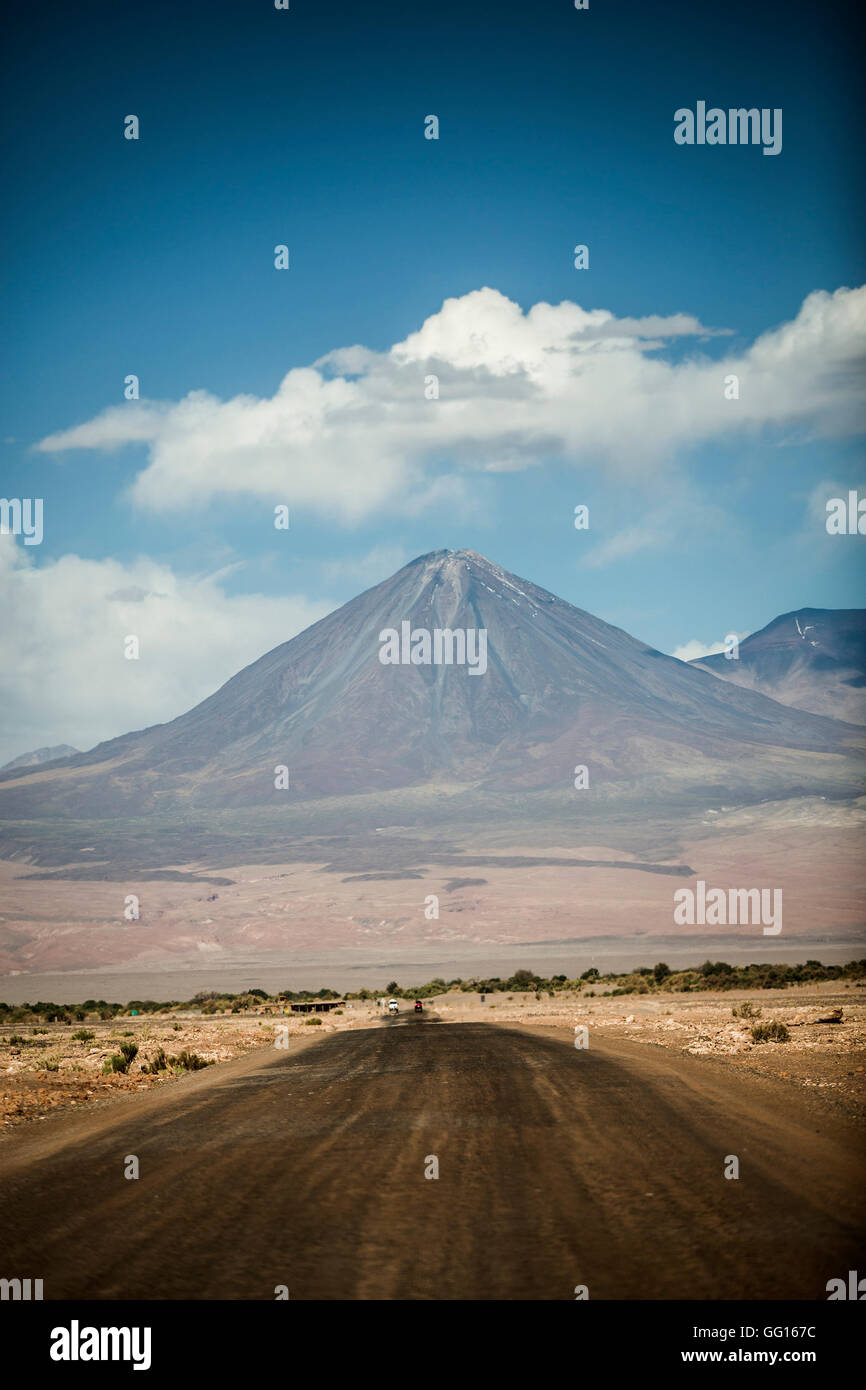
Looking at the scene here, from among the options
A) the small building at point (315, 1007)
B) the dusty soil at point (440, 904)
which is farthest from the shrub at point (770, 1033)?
the dusty soil at point (440, 904)

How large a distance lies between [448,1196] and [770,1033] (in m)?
15.8

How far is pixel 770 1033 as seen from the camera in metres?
23.0

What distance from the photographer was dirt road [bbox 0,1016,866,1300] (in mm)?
7020

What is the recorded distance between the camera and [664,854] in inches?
6053

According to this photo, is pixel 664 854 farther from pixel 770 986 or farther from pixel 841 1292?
pixel 841 1292

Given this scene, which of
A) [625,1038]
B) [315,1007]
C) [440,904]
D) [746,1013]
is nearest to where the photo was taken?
[625,1038]


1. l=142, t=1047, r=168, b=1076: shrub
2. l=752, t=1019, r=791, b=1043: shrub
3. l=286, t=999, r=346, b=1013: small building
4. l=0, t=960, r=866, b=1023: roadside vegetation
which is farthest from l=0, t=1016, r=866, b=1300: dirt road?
l=286, t=999, r=346, b=1013: small building

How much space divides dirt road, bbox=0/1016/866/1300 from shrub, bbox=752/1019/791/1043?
310 inches

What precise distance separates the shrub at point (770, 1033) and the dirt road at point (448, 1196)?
7880mm

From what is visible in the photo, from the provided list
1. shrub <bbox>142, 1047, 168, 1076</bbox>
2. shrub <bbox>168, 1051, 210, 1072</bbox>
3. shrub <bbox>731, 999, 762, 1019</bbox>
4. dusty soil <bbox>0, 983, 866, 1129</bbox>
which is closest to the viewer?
dusty soil <bbox>0, 983, 866, 1129</bbox>

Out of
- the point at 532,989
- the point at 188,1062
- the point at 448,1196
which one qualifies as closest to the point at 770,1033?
the point at 188,1062

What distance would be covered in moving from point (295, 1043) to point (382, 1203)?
21.6 metres

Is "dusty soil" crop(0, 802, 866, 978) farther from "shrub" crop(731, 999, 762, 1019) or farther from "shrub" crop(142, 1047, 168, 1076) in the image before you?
"shrub" crop(142, 1047, 168, 1076)

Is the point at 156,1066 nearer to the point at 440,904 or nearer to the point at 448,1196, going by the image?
the point at 448,1196
